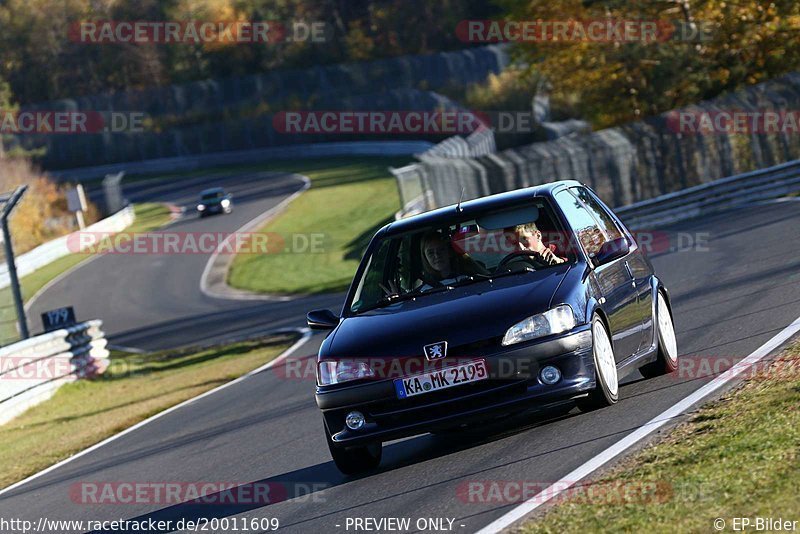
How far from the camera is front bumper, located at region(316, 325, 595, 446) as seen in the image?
8023mm

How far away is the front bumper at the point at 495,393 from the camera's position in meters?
8.02

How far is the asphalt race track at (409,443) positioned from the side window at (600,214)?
115 cm

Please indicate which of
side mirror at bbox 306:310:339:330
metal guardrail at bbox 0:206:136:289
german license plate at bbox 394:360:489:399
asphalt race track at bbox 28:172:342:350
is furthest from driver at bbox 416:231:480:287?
metal guardrail at bbox 0:206:136:289

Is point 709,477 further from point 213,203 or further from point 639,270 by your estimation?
point 213,203

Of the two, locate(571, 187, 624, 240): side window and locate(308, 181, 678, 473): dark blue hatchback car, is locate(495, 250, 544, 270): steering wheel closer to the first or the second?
locate(308, 181, 678, 473): dark blue hatchback car

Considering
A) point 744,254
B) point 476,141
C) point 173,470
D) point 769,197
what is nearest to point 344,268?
point 476,141

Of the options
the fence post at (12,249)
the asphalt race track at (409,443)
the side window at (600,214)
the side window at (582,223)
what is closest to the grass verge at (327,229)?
the fence post at (12,249)

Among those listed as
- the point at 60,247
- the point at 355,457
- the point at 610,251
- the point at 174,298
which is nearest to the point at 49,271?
the point at 60,247

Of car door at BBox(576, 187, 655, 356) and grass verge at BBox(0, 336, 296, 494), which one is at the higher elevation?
car door at BBox(576, 187, 655, 356)

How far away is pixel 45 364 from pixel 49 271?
3338 cm

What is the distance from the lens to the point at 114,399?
1983cm

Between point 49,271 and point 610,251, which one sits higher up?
point 610,251

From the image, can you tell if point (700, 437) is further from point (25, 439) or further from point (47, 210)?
point (47, 210)

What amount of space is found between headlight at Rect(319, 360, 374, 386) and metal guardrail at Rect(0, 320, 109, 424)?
1054 cm
